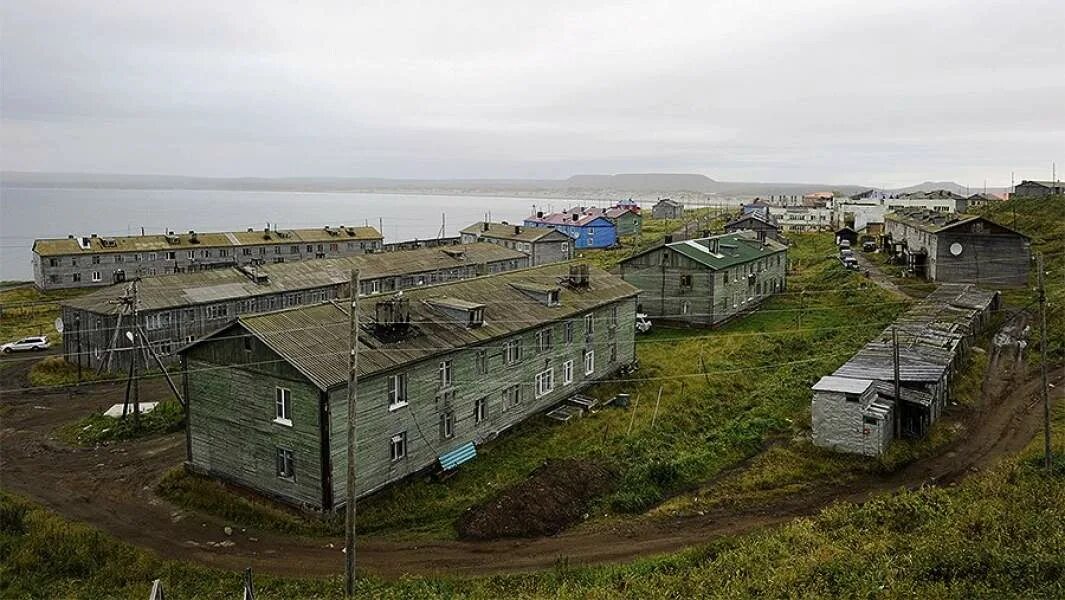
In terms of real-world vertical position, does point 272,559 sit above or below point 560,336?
below

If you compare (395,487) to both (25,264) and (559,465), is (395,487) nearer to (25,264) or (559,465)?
(559,465)

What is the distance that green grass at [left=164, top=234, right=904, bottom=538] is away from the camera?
24.0 meters

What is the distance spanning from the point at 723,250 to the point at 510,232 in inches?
1555

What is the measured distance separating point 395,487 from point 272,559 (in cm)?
501

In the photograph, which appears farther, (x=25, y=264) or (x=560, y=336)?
(x=25, y=264)

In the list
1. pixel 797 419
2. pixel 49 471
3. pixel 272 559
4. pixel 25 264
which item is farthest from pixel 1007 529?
pixel 25 264

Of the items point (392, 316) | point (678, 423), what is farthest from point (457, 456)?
point (678, 423)

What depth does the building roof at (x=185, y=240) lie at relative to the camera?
70500mm

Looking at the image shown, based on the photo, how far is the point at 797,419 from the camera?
100 feet

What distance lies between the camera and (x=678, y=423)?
31.6 metres

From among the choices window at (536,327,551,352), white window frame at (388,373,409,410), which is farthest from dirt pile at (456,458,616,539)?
window at (536,327,551,352)

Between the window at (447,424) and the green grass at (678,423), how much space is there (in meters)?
1.44

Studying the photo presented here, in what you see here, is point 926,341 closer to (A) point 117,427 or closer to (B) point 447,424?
(B) point 447,424

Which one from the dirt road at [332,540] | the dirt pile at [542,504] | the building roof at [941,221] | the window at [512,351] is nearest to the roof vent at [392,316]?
the window at [512,351]
